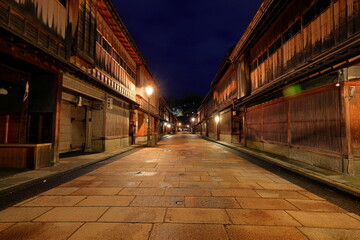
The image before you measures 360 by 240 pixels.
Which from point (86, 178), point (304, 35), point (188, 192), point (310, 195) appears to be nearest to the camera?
point (310, 195)

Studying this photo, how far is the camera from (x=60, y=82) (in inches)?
317

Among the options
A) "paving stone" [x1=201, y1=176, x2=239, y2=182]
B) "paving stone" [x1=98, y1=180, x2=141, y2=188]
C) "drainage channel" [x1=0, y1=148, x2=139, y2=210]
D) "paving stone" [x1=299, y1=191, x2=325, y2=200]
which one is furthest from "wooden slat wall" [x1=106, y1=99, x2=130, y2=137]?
"paving stone" [x1=299, y1=191, x2=325, y2=200]

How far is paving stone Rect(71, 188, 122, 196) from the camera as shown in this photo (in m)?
4.54

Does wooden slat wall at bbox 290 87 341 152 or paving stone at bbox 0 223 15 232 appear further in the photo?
wooden slat wall at bbox 290 87 341 152

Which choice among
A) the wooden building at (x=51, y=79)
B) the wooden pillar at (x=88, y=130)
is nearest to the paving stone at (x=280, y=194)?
the wooden building at (x=51, y=79)

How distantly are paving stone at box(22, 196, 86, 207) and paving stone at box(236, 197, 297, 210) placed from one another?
4.24 m

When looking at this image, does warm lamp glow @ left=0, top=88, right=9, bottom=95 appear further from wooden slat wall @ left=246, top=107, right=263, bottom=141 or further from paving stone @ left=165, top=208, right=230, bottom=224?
wooden slat wall @ left=246, top=107, right=263, bottom=141

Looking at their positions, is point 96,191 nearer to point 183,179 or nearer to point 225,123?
point 183,179

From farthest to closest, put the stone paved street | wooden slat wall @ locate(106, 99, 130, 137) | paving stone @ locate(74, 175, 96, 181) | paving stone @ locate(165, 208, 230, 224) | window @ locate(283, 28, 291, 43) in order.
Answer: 1. wooden slat wall @ locate(106, 99, 130, 137)
2. window @ locate(283, 28, 291, 43)
3. paving stone @ locate(74, 175, 96, 181)
4. paving stone @ locate(165, 208, 230, 224)
5. the stone paved street

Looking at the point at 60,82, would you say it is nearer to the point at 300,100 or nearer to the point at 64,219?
the point at 64,219

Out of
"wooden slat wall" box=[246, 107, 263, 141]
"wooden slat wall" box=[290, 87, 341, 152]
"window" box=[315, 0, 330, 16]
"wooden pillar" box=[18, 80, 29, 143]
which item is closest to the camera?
"wooden slat wall" box=[290, 87, 341, 152]

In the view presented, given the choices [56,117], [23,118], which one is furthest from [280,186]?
[23,118]

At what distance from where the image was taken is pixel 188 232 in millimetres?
2838

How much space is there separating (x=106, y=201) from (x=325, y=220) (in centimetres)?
492
